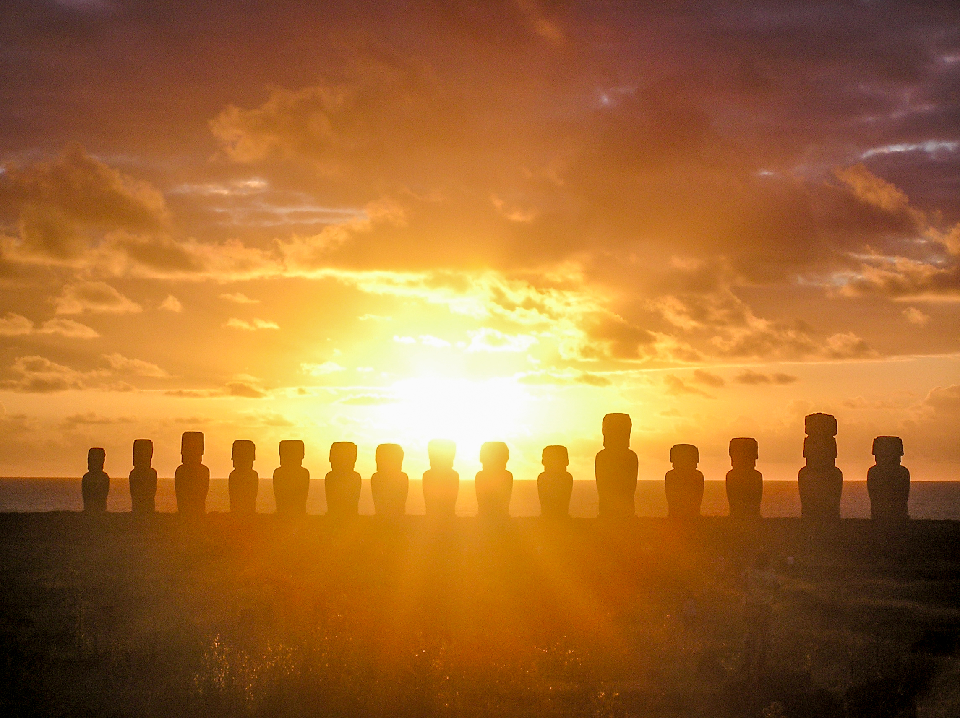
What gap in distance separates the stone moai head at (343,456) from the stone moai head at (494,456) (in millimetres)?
4704

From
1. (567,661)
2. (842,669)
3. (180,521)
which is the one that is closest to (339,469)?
(180,521)

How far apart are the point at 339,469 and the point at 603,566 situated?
10.8 metres

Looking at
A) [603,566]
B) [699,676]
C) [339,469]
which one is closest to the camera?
[699,676]

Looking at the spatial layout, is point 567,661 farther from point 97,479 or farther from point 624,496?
point 97,479

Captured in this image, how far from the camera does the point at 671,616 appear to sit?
23.7 meters

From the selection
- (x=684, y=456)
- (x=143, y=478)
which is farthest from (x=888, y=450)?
(x=143, y=478)

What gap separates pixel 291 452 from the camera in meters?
36.6

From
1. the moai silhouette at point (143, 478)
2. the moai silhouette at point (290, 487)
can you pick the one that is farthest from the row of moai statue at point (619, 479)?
the moai silhouette at point (143, 478)

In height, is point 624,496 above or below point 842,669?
above

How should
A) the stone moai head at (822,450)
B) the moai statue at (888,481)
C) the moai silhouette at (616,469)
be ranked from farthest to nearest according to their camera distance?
the stone moai head at (822,450), the moai statue at (888,481), the moai silhouette at (616,469)

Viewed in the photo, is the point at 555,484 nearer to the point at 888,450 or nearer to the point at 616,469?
the point at 616,469

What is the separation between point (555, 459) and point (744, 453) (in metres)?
6.06

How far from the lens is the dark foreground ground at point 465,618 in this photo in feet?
58.7

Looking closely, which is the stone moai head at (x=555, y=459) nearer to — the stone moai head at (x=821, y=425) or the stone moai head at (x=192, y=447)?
the stone moai head at (x=821, y=425)
